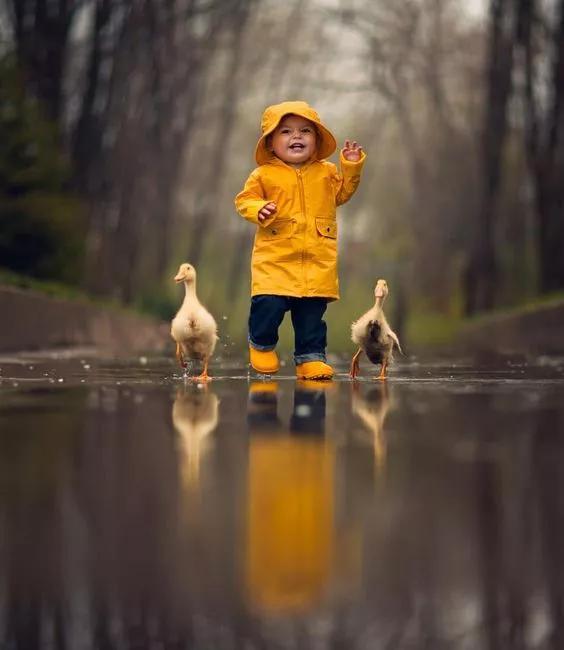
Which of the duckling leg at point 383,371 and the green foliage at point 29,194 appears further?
the green foliage at point 29,194

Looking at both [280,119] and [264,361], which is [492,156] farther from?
[280,119]

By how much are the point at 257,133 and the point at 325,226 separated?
56.2 m

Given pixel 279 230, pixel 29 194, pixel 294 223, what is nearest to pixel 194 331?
pixel 279 230

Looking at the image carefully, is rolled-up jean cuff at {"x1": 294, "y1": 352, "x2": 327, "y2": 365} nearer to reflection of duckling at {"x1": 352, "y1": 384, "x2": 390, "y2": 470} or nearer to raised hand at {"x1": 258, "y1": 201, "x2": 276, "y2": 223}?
reflection of duckling at {"x1": 352, "y1": 384, "x2": 390, "y2": 470}

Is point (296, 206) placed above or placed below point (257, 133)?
below

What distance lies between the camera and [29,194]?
23.2 metres

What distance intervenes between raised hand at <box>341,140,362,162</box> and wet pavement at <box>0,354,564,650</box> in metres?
3.03

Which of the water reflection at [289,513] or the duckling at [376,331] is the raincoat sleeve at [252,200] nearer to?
the duckling at [376,331]

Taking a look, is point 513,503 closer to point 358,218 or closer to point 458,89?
point 458,89

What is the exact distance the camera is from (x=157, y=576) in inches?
182

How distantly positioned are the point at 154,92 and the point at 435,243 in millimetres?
24094

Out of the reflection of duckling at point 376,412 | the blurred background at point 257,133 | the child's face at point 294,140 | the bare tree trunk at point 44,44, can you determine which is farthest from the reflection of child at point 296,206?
the bare tree trunk at point 44,44

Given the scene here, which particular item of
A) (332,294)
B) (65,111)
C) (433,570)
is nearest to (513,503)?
(433,570)

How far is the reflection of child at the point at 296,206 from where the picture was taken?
12.5 m
